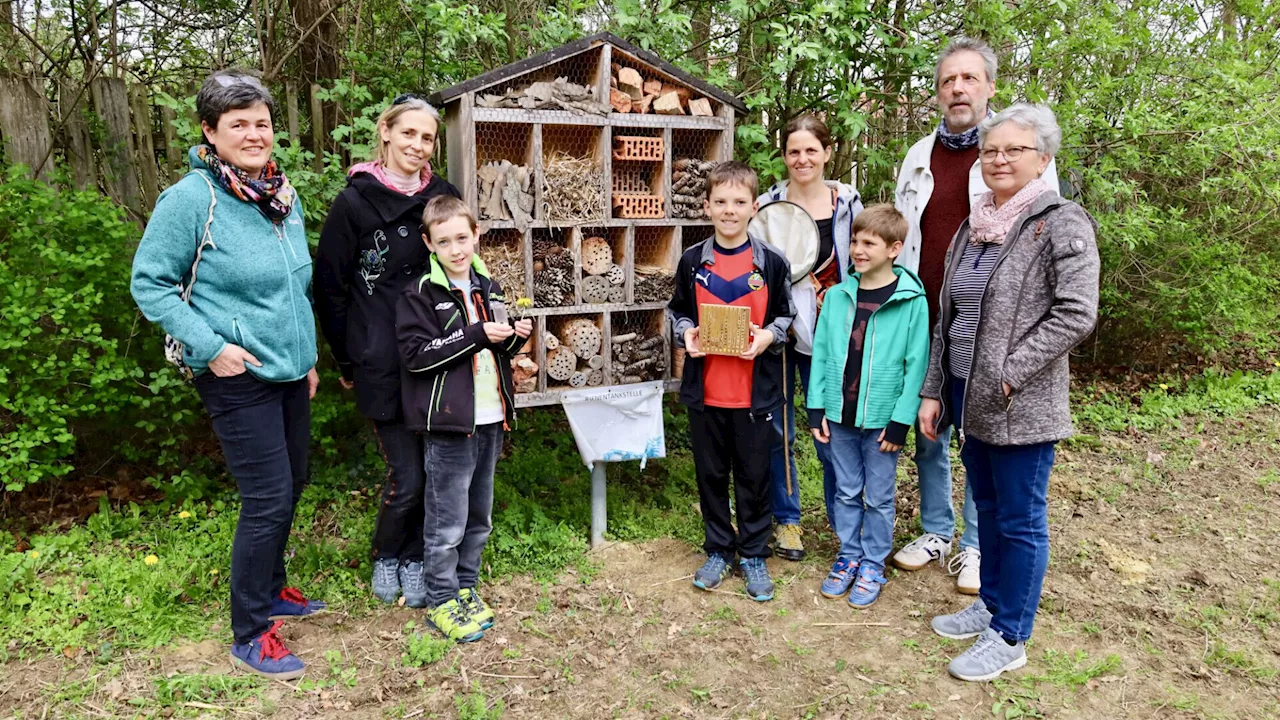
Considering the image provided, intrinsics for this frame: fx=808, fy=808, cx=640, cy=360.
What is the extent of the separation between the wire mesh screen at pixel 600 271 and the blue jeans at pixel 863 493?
3.91 ft

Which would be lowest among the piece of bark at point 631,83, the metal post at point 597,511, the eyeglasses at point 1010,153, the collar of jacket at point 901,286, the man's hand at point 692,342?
the metal post at point 597,511

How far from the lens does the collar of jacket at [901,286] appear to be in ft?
10.9

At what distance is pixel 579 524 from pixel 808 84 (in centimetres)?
272

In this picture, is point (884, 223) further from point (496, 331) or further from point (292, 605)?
point (292, 605)

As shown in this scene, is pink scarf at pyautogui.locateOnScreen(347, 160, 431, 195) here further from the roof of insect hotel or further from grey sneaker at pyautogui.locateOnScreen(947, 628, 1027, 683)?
grey sneaker at pyautogui.locateOnScreen(947, 628, 1027, 683)

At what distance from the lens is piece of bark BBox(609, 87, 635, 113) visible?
379 centimetres

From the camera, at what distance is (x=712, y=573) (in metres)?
3.70

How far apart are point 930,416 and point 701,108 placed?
185 centimetres

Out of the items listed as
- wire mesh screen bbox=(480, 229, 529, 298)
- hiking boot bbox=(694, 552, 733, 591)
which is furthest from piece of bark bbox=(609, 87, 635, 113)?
hiking boot bbox=(694, 552, 733, 591)

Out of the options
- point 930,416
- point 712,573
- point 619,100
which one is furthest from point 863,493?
point 619,100

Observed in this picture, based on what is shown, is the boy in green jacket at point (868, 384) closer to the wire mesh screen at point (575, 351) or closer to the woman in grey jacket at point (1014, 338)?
the woman in grey jacket at point (1014, 338)

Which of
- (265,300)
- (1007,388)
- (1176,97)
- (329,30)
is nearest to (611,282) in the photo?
(265,300)

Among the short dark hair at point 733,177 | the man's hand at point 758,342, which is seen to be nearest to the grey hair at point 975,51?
the short dark hair at point 733,177

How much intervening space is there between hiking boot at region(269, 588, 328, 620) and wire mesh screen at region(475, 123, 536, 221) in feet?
5.93
